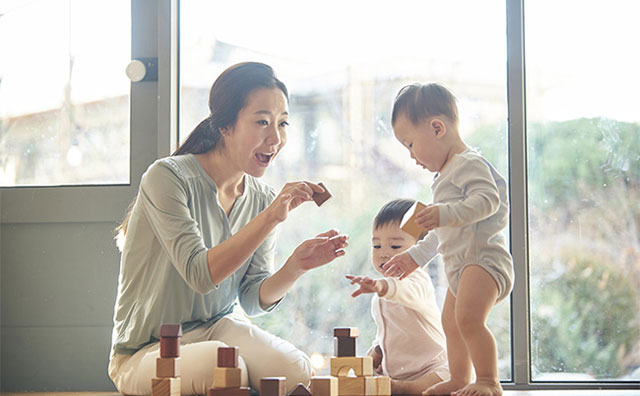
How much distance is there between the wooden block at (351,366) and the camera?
1239 mm

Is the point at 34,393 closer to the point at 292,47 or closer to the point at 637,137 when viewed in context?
the point at 292,47

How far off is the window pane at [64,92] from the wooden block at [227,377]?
0.82m

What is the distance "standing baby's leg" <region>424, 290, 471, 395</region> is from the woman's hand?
0.10 m

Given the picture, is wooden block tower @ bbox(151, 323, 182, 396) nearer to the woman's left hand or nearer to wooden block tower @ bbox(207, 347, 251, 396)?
wooden block tower @ bbox(207, 347, 251, 396)

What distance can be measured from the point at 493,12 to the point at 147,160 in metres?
0.94

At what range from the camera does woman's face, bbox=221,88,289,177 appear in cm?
159

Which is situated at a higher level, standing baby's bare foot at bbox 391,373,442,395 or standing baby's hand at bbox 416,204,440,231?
standing baby's hand at bbox 416,204,440,231

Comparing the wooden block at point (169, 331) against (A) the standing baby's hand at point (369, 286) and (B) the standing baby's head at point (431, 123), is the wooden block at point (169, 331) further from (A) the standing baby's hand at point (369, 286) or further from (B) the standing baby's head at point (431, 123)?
(B) the standing baby's head at point (431, 123)

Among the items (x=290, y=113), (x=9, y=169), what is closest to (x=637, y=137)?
(x=290, y=113)

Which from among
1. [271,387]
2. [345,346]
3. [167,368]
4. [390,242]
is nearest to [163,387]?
[167,368]

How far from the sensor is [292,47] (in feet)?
6.09

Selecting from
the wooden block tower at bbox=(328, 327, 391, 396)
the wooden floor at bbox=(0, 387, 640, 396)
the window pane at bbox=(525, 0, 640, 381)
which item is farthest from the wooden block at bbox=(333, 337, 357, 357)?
the window pane at bbox=(525, 0, 640, 381)

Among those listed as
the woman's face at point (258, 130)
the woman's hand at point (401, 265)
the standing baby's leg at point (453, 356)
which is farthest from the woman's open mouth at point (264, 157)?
the standing baby's leg at point (453, 356)

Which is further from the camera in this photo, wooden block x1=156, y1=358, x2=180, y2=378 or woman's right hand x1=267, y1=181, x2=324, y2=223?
woman's right hand x1=267, y1=181, x2=324, y2=223
